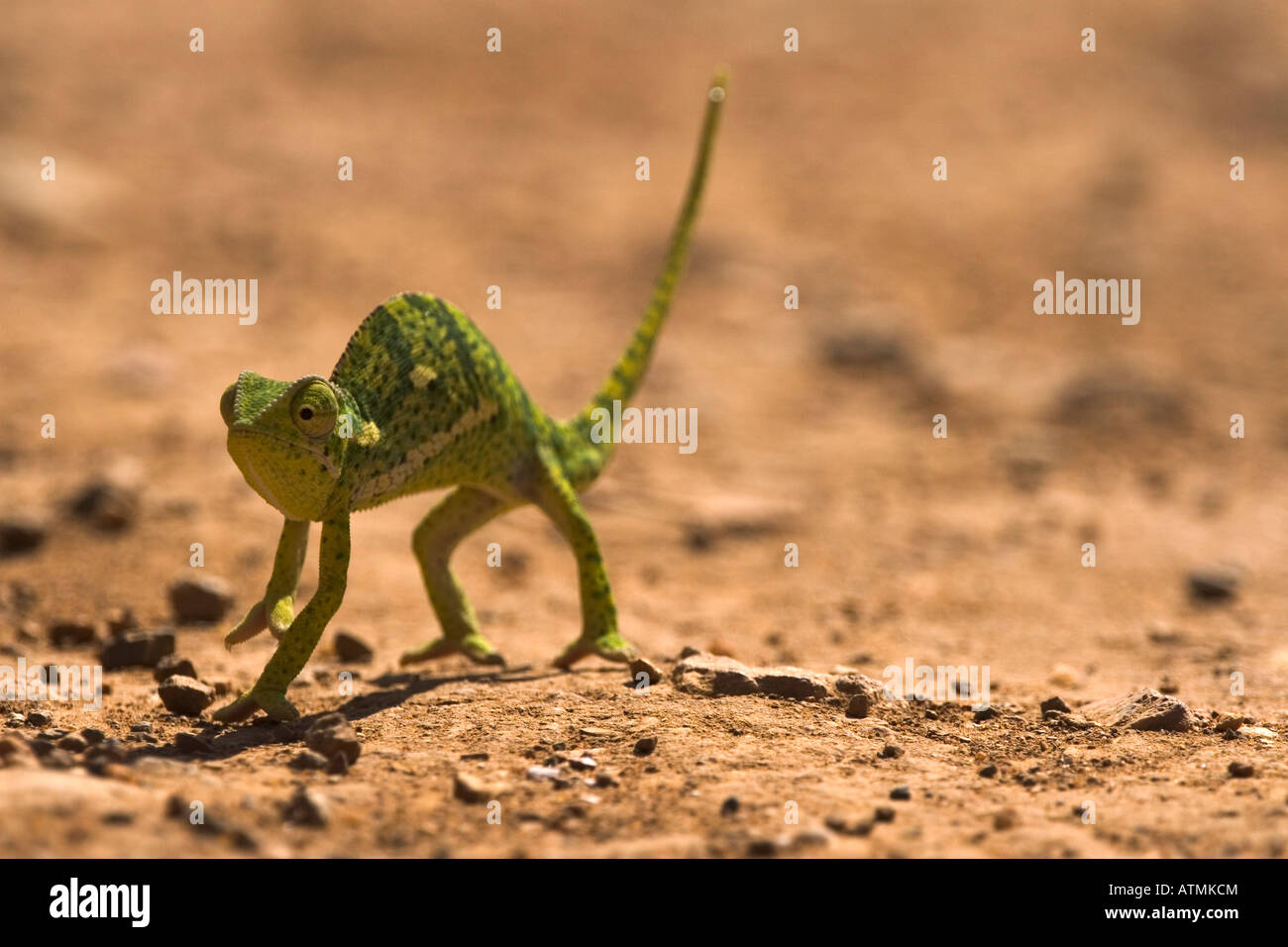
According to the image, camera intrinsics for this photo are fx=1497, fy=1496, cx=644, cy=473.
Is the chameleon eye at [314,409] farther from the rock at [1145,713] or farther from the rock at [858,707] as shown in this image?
the rock at [1145,713]

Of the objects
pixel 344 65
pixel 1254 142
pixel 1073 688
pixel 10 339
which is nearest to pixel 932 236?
pixel 1254 142

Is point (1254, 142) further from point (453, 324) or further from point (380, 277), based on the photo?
point (453, 324)

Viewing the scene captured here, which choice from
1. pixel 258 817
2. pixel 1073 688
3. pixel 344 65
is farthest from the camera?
pixel 344 65

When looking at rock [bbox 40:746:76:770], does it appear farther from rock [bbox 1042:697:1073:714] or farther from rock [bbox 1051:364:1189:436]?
rock [bbox 1051:364:1189:436]

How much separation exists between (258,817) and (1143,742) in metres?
3.10

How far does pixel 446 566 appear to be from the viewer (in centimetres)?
683

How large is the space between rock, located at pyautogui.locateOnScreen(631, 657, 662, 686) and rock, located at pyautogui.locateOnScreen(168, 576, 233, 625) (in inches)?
110

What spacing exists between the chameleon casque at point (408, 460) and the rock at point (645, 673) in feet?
1.30

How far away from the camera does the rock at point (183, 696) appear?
224 inches

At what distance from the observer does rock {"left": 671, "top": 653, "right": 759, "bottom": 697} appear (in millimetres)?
5723

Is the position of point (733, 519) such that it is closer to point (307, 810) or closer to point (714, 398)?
point (714, 398)

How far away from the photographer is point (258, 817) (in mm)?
4227

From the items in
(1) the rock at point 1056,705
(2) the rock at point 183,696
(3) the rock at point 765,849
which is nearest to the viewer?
(3) the rock at point 765,849

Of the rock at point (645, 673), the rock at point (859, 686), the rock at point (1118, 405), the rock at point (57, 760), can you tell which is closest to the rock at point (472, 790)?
the rock at point (57, 760)
